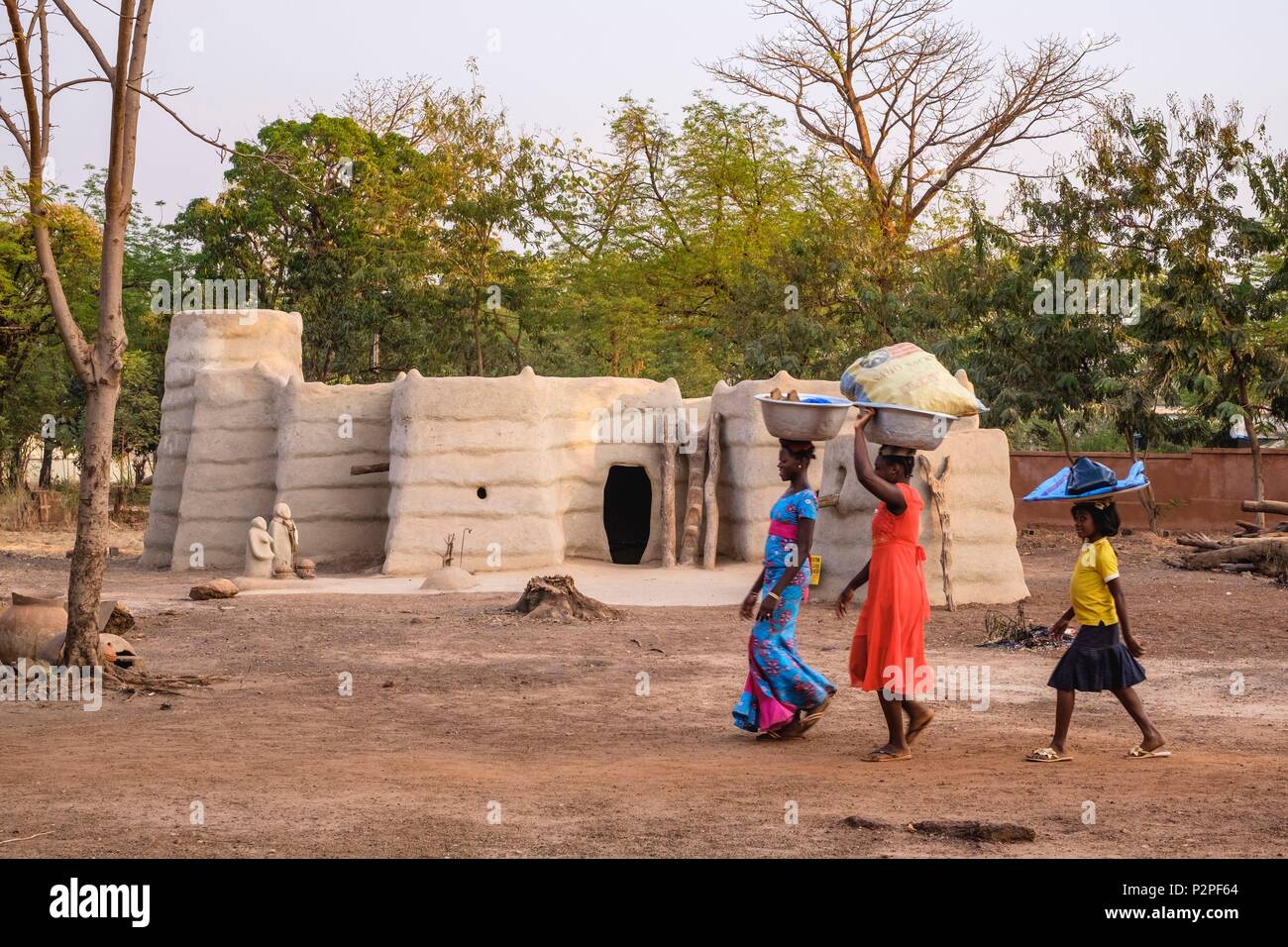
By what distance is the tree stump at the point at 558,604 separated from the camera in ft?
43.3

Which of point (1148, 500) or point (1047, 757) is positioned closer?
point (1047, 757)

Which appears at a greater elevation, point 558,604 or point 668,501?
point 668,501

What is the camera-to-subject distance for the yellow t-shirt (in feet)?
21.7

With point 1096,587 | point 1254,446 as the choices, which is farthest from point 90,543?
point 1254,446

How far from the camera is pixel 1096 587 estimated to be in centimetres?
662

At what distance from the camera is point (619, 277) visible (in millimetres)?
32406

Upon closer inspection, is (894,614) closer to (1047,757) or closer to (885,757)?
(885,757)

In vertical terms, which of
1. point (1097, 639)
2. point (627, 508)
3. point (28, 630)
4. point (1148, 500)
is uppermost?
point (1148, 500)

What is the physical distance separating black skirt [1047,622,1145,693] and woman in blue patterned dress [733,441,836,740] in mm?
1174

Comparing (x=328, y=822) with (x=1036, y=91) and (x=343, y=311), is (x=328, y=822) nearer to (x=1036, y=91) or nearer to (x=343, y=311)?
(x=343, y=311)

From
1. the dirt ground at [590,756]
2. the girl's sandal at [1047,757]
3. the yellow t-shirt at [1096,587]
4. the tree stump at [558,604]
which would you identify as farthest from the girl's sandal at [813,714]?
the tree stump at [558,604]

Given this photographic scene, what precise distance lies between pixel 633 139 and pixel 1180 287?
15692mm

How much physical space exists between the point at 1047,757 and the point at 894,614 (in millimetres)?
1020
